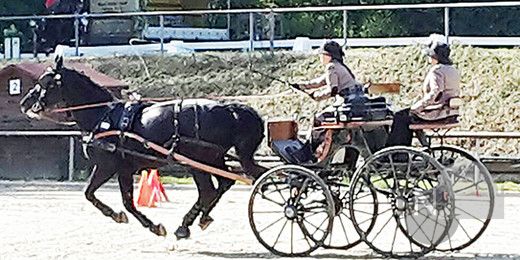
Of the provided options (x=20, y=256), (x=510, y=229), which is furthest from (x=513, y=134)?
(x=20, y=256)

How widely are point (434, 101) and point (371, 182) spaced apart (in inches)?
40.3

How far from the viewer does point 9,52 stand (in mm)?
29844

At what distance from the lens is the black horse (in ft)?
43.0

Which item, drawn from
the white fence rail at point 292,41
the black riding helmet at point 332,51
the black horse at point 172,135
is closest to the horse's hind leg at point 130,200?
the black horse at point 172,135

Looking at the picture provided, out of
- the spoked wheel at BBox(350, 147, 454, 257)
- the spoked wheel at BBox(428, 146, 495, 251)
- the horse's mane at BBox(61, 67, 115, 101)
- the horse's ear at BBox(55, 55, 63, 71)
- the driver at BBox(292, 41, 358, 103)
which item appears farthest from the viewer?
the horse's mane at BBox(61, 67, 115, 101)

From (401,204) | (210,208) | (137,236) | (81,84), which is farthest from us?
(137,236)

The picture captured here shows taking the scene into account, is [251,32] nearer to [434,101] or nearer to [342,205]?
[342,205]

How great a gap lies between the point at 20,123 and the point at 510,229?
1346 centimetres

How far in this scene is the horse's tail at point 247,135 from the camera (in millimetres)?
13086

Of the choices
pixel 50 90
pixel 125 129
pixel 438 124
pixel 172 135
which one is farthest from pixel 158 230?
pixel 438 124

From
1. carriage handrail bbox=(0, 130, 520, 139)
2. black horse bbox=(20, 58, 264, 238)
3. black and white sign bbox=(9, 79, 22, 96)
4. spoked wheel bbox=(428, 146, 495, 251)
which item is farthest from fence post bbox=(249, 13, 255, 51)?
spoked wheel bbox=(428, 146, 495, 251)

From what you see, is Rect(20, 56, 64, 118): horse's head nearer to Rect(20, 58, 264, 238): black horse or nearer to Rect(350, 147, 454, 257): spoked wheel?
Rect(20, 58, 264, 238): black horse

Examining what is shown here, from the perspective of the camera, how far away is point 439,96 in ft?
40.6

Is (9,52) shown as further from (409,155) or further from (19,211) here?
(409,155)
